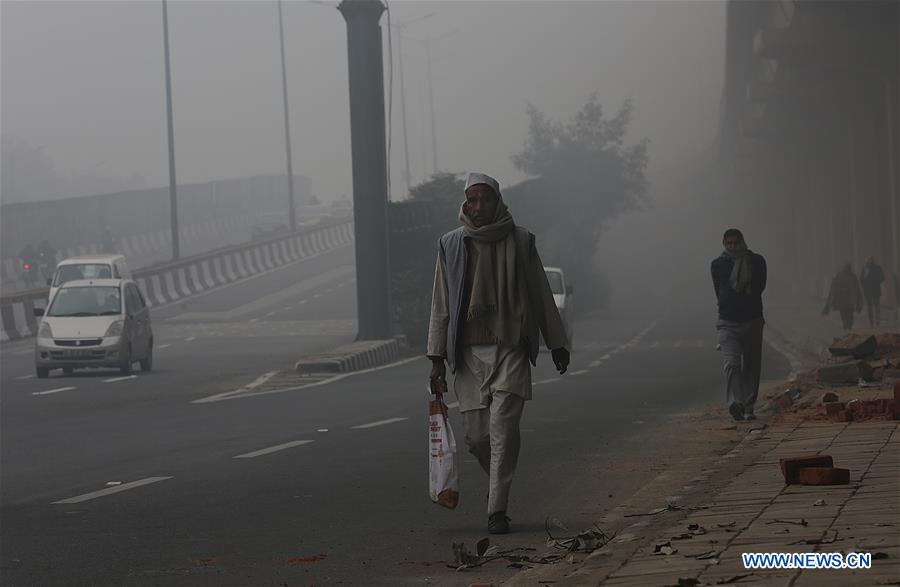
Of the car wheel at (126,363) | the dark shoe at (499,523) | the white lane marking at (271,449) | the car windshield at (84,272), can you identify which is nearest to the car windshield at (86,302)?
the car wheel at (126,363)

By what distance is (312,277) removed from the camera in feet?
227

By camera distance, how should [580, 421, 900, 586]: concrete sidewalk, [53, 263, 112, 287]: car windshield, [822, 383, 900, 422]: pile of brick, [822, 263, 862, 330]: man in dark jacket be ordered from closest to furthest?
[580, 421, 900, 586]: concrete sidewalk → [822, 383, 900, 422]: pile of brick → [822, 263, 862, 330]: man in dark jacket → [53, 263, 112, 287]: car windshield

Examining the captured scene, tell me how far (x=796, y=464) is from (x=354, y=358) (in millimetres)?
20325

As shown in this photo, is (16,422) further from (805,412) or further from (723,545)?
(723,545)

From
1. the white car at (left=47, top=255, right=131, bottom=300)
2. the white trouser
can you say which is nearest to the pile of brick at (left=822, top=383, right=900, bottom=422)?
the white trouser

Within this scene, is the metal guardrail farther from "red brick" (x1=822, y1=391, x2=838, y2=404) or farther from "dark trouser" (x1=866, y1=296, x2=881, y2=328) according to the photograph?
"red brick" (x1=822, y1=391, x2=838, y2=404)

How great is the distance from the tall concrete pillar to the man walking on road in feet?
82.0

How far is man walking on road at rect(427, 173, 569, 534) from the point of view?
28.9 ft

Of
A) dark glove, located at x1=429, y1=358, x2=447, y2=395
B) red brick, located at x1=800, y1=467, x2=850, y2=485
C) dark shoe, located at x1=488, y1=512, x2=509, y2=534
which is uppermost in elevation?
dark glove, located at x1=429, y1=358, x2=447, y2=395

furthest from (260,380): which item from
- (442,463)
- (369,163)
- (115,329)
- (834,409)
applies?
(442,463)

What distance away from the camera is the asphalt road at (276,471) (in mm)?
8305

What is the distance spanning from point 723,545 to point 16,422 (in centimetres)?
Result: 1284

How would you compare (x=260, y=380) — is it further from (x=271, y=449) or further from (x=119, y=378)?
(x=271, y=449)

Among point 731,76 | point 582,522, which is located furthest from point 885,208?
point 582,522
